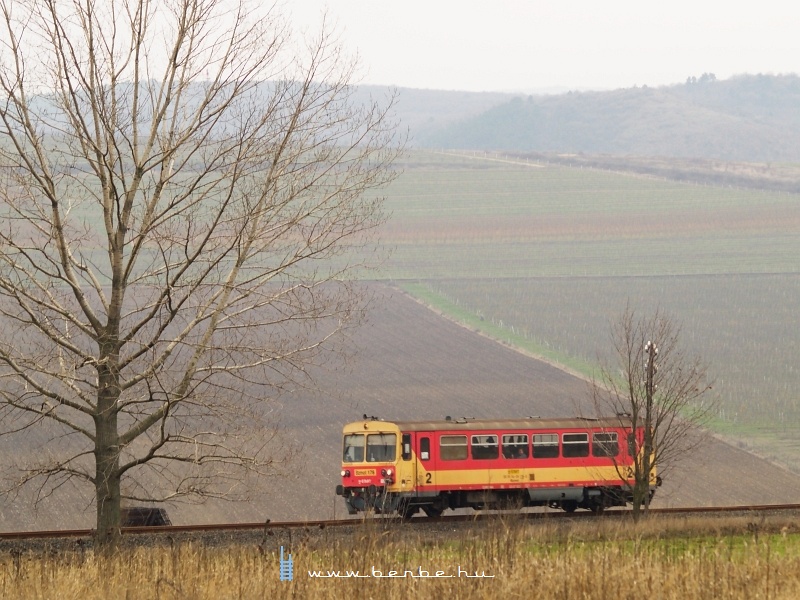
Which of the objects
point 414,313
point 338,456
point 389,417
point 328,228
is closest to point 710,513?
point 328,228

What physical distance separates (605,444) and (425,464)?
16.8ft

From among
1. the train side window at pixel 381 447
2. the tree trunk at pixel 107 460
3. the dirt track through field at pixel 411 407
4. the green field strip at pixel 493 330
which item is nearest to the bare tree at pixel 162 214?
the tree trunk at pixel 107 460

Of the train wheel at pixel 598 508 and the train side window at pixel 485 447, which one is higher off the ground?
the train side window at pixel 485 447

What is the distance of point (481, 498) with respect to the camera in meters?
29.1

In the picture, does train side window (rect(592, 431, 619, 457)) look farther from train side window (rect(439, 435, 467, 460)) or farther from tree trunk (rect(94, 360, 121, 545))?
tree trunk (rect(94, 360, 121, 545))

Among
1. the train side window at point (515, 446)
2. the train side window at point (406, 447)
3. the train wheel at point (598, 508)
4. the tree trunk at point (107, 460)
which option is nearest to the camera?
the tree trunk at point (107, 460)

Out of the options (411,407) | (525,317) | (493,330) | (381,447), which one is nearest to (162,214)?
(381,447)

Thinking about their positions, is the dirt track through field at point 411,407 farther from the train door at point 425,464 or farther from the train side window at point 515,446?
the train side window at point 515,446

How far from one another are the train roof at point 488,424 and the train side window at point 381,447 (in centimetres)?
27

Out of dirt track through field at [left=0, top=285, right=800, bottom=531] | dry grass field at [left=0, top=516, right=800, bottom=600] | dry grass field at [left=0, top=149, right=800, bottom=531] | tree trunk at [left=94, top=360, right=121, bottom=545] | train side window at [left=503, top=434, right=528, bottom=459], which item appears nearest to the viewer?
dry grass field at [left=0, top=516, right=800, bottom=600]

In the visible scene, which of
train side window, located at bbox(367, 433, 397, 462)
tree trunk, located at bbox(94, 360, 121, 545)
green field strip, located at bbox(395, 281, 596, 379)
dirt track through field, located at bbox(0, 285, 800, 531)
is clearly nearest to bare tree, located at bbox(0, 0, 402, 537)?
tree trunk, located at bbox(94, 360, 121, 545)

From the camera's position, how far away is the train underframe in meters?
28.8

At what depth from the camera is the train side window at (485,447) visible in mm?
28953

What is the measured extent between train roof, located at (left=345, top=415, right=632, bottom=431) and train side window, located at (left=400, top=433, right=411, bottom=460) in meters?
0.22
